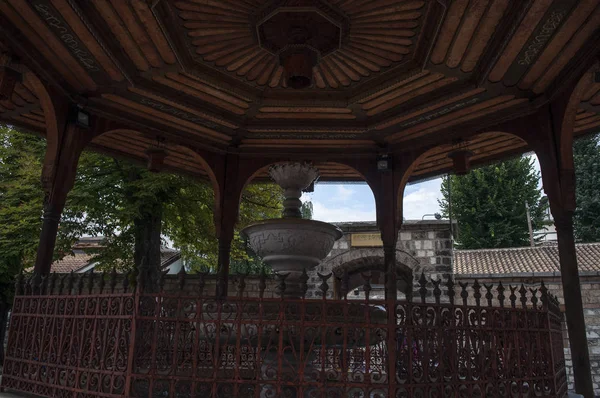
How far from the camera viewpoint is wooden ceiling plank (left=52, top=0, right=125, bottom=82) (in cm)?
436

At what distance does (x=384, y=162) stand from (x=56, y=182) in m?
4.91

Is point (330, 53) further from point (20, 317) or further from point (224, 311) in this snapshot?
point (20, 317)

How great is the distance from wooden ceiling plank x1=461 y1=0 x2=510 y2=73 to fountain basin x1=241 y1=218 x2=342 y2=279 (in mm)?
2447

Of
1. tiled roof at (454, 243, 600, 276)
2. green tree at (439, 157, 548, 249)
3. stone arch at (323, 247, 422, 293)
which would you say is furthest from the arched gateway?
green tree at (439, 157, 548, 249)

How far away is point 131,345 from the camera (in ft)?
12.1

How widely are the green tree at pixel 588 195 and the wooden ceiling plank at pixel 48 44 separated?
21.2m

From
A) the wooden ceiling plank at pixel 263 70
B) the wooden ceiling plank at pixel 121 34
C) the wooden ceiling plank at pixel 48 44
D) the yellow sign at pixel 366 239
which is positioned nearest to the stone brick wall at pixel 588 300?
the yellow sign at pixel 366 239

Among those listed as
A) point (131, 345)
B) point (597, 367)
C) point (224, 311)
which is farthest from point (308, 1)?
point (597, 367)

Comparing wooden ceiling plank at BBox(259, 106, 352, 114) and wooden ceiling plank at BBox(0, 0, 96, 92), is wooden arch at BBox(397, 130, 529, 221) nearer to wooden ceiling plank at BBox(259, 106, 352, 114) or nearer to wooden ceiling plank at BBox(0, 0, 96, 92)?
wooden ceiling plank at BBox(259, 106, 352, 114)

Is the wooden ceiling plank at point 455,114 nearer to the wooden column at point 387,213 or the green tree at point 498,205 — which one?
the wooden column at point 387,213

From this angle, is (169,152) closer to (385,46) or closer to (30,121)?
(30,121)

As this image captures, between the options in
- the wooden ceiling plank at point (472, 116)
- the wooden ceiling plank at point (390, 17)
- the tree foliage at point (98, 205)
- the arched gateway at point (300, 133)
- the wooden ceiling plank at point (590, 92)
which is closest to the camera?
the arched gateway at point (300, 133)

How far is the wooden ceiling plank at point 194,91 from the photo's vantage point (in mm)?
5953

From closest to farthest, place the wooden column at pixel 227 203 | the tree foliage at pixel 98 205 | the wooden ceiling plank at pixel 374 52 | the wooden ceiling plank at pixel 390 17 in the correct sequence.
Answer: the wooden ceiling plank at pixel 390 17 < the wooden ceiling plank at pixel 374 52 < the wooden column at pixel 227 203 < the tree foliage at pixel 98 205
